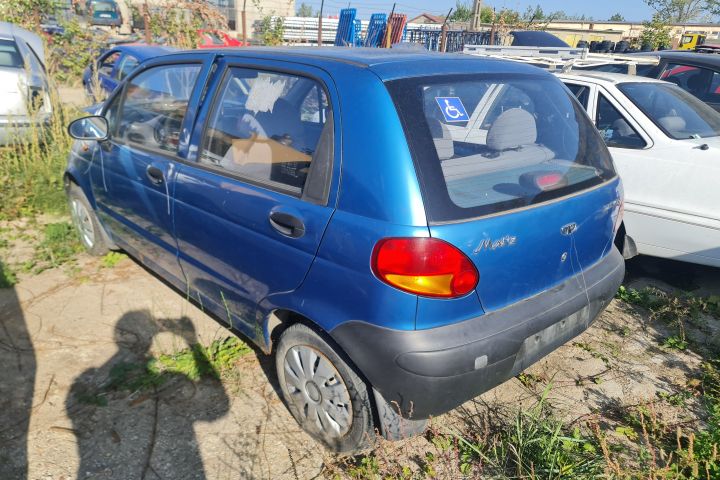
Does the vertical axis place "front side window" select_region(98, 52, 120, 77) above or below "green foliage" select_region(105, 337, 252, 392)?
above

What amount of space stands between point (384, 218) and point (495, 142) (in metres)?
0.91

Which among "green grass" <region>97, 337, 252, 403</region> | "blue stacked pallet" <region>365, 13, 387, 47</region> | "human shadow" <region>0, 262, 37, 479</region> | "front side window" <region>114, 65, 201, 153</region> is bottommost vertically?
"human shadow" <region>0, 262, 37, 479</region>

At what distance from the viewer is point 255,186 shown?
7.73ft

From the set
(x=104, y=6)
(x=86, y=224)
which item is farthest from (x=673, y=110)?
(x=104, y=6)

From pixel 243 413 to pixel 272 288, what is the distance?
75 cm

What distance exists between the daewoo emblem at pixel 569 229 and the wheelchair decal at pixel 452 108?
2.14ft

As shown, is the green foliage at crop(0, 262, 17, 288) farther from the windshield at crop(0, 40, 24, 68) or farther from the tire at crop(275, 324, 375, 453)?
the windshield at crop(0, 40, 24, 68)

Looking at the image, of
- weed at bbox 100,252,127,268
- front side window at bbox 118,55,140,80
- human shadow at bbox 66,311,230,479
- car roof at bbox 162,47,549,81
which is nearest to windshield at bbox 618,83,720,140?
car roof at bbox 162,47,549,81

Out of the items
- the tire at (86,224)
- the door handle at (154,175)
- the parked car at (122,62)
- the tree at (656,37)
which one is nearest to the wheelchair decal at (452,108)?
the door handle at (154,175)

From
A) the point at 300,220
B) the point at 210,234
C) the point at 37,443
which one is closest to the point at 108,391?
the point at 37,443

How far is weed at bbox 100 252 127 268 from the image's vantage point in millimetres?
4191

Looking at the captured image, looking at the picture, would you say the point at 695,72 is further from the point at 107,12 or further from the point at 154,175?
the point at 107,12

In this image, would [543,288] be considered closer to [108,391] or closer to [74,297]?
[108,391]

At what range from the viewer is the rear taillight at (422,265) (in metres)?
1.83
